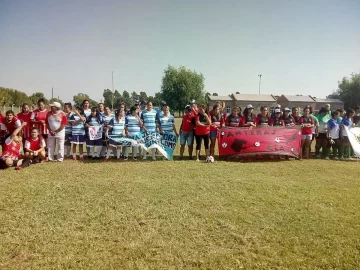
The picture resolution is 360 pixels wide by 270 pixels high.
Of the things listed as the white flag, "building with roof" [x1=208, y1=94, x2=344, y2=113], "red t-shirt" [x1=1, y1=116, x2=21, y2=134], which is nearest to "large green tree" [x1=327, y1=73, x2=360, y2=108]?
"building with roof" [x1=208, y1=94, x2=344, y2=113]

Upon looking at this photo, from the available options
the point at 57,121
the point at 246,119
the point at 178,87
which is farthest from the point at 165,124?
the point at 178,87

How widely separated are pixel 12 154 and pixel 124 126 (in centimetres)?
331

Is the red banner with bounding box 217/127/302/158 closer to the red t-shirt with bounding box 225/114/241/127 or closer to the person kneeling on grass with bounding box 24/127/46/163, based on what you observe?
the red t-shirt with bounding box 225/114/241/127

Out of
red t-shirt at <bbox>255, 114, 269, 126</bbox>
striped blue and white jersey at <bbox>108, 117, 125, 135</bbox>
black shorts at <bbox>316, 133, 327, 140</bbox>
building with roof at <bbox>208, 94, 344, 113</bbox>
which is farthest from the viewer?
building with roof at <bbox>208, 94, 344, 113</bbox>

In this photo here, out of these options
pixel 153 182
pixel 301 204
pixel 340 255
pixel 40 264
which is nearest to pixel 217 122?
pixel 153 182

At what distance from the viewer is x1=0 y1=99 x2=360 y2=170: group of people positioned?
7812mm

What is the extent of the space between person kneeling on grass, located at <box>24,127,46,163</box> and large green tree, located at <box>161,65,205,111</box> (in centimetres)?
4917

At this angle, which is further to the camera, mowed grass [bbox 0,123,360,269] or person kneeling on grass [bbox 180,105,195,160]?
person kneeling on grass [bbox 180,105,195,160]

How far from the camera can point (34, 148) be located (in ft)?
25.8

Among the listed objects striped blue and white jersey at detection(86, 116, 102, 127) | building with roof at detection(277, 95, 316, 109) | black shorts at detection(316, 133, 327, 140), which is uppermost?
building with roof at detection(277, 95, 316, 109)

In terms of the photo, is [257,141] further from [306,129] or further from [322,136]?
[322,136]

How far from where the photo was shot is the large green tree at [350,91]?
61.1 metres

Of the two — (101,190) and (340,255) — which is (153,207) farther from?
(340,255)

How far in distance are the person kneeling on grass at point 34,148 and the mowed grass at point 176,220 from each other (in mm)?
846
